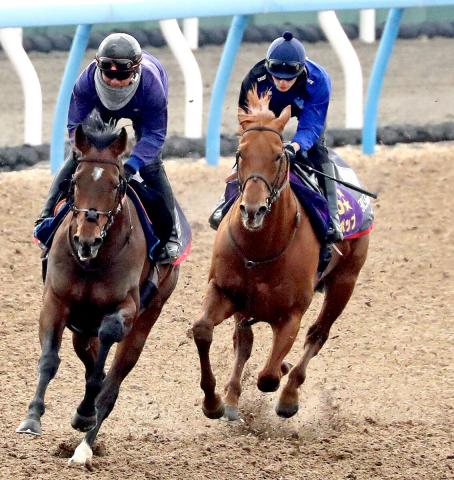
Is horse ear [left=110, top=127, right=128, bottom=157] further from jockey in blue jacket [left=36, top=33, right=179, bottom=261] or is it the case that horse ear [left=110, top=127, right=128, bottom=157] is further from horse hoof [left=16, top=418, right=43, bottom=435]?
horse hoof [left=16, top=418, right=43, bottom=435]

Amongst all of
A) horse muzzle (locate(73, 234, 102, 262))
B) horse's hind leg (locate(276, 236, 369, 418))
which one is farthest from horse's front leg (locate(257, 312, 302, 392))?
horse muzzle (locate(73, 234, 102, 262))

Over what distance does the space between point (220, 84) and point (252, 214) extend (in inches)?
199

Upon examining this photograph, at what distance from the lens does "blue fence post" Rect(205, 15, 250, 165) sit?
464 inches

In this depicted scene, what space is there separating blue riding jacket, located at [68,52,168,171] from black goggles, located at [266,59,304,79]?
0.63 metres

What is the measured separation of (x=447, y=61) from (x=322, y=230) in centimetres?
924

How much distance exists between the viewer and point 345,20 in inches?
672

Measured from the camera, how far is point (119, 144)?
6992 millimetres

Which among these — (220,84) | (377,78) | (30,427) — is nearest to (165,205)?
(30,427)

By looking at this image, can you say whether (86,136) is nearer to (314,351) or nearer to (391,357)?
(314,351)

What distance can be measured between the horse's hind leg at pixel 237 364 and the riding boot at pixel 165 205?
27.7 inches

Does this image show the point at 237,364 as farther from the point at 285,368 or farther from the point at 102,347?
the point at 102,347

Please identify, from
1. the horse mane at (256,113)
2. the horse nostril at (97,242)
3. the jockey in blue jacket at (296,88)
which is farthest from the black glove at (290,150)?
the horse nostril at (97,242)

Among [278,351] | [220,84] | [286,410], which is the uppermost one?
[220,84]

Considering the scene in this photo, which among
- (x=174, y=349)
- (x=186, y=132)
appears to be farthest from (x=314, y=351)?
(x=186, y=132)
